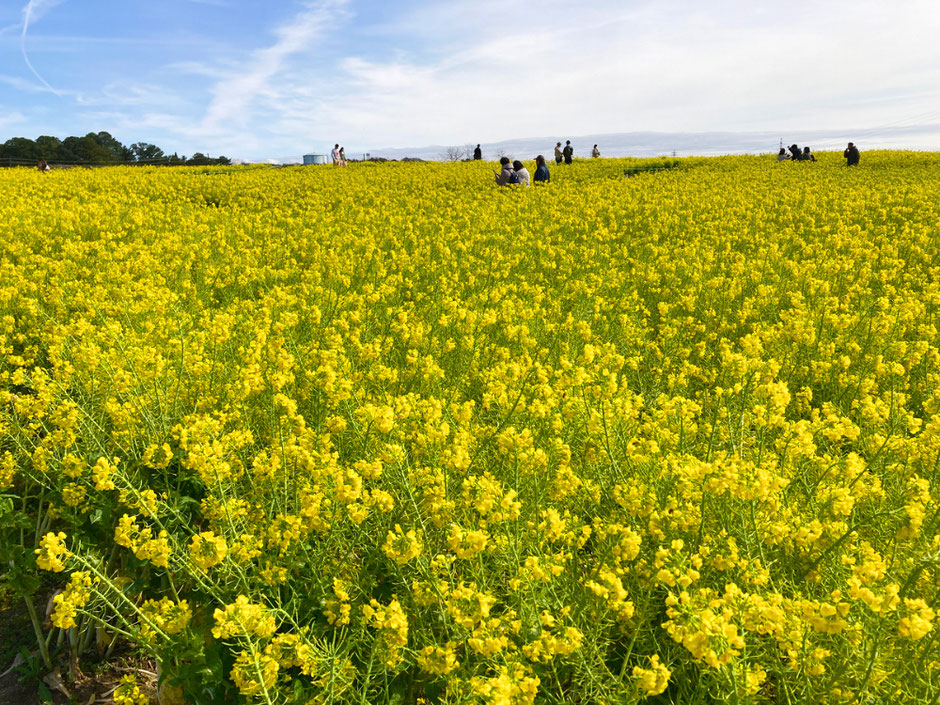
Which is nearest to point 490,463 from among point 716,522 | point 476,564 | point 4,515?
point 476,564

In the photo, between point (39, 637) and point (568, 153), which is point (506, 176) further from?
point (39, 637)

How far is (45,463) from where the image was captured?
2.87 meters

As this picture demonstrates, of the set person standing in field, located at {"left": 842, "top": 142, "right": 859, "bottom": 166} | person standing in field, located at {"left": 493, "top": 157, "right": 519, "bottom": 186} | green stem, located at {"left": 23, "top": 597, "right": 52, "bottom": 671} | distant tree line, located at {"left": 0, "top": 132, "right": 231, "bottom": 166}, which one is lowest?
green stem, located at {"left": 23, "top": 597, "right": 52, "bottom": 671}

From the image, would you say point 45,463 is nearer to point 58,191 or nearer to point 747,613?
point 747,613

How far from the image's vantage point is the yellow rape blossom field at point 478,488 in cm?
198

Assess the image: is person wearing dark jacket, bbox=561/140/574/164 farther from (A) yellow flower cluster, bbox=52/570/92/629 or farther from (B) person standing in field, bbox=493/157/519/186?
(A) yellow flower cluster, bbox=52/570/92/629

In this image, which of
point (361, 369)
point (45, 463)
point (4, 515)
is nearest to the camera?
point (45, 463)

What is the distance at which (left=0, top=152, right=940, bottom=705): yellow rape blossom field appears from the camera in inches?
78.1

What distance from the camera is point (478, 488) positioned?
251 cm

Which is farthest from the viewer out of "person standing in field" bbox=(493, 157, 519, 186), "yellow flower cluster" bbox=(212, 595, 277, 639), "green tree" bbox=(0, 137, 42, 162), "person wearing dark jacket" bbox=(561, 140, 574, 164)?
"green tree" bbox=(0, 137, 42, 162)

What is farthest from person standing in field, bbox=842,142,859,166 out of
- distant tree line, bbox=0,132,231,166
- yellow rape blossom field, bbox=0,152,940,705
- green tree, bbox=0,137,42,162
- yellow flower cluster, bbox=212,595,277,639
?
green tree, bbox=0,137,42,162

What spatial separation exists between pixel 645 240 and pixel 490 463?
297 inches

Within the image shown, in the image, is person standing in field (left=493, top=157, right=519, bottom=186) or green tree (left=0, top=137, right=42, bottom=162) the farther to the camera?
green tree (left=0, top=137, right=42, bottom=162)

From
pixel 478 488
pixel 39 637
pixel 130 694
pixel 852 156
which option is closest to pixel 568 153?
pixel 852 156
